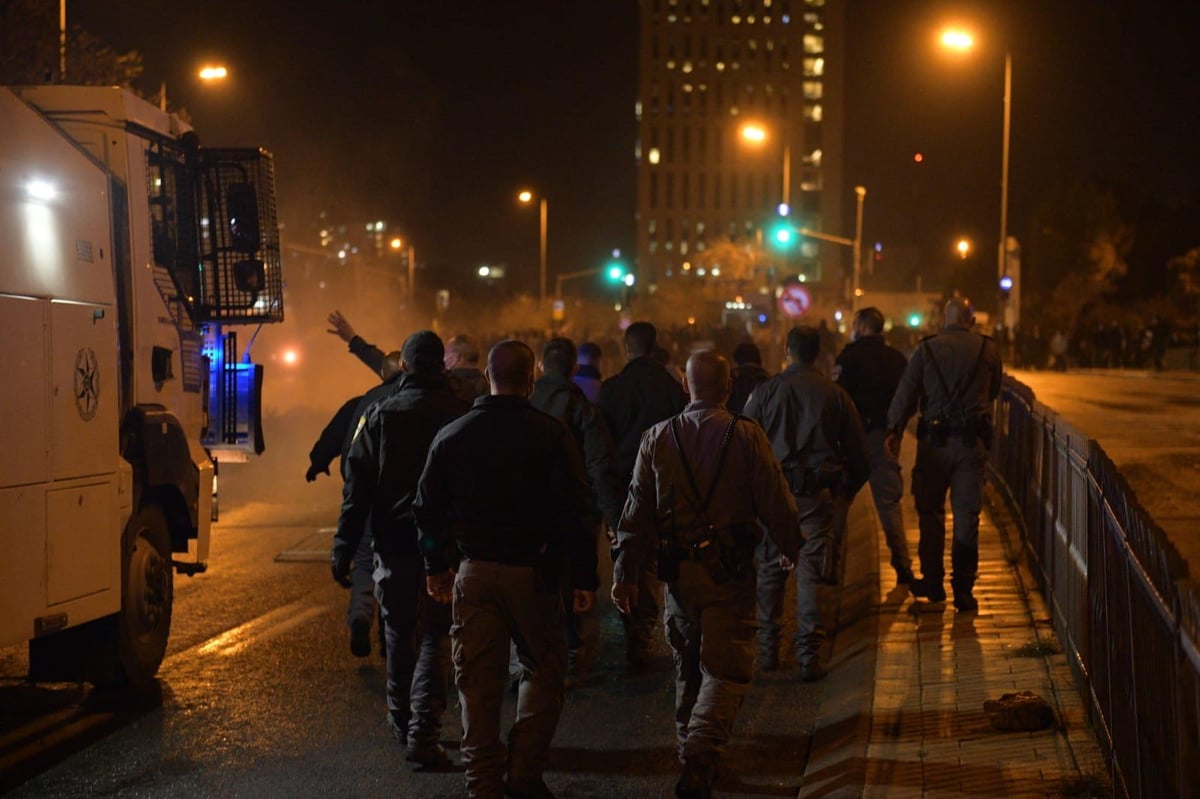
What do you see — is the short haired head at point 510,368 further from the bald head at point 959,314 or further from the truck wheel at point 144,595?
the bald head at point 959,314

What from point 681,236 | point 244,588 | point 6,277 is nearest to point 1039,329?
point 244,588

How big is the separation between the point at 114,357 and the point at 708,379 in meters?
3.27

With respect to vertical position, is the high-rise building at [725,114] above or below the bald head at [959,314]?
above

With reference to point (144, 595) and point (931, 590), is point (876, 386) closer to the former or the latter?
point (931, 590)

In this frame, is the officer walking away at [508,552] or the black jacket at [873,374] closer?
the officer walking away at [508,552]

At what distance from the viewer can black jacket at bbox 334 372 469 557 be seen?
6480 mm

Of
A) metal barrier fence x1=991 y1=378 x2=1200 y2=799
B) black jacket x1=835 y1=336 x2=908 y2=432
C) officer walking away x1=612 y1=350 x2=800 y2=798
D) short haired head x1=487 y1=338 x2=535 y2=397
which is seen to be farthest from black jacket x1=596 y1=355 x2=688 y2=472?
short haired head x1=487 y1=338 x2=535 y2=397

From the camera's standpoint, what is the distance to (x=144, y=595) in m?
7.96

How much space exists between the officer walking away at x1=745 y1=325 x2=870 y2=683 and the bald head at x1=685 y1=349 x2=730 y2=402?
6.49ft

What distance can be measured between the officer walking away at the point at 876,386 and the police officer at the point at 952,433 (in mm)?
786

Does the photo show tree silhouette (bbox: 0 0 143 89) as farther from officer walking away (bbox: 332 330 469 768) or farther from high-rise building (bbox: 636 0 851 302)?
high-rise building (bbox: 636 0 851 302)

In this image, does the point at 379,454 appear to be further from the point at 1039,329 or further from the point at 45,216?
the point at 1039,329

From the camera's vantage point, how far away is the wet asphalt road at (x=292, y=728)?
6176mm

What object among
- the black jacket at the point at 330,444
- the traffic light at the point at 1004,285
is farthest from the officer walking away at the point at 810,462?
the traffic light at the point at 1004,285
